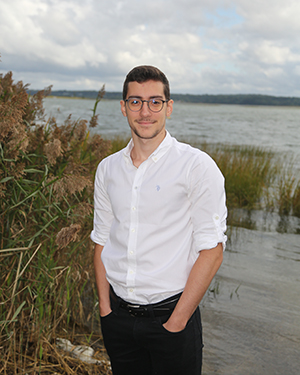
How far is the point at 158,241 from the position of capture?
1.74 metres

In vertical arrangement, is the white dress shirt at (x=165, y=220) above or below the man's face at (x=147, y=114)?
below

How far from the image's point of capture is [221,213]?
1689mm


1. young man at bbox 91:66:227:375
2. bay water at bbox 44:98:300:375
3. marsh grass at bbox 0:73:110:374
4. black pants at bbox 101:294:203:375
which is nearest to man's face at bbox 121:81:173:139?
young man at bbox 91:66:227:375

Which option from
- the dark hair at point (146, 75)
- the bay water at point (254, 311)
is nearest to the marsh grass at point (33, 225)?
the bay water at point (254, 311)

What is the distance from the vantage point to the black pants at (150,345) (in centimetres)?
173

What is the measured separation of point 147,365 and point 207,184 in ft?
3.44

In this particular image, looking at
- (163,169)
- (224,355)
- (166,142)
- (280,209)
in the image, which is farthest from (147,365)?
(280,209)

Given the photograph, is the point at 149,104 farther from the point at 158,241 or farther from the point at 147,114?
the point at 158,241

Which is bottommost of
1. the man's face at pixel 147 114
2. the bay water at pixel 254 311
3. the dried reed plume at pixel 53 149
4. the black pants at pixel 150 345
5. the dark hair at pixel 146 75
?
the bay water at pixel 254 311

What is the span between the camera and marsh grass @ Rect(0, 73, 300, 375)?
2451 millimetres

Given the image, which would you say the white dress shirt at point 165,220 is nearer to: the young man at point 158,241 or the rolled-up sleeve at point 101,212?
the young man at point 158,241

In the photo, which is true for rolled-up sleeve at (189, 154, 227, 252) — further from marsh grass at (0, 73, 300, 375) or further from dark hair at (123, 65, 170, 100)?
marsh grass at (0, 73, 300, 375)

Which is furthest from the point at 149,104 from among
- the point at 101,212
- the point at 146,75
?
the point at 101,212

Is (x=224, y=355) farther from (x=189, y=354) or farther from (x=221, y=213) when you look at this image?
(x=221, y=213)
